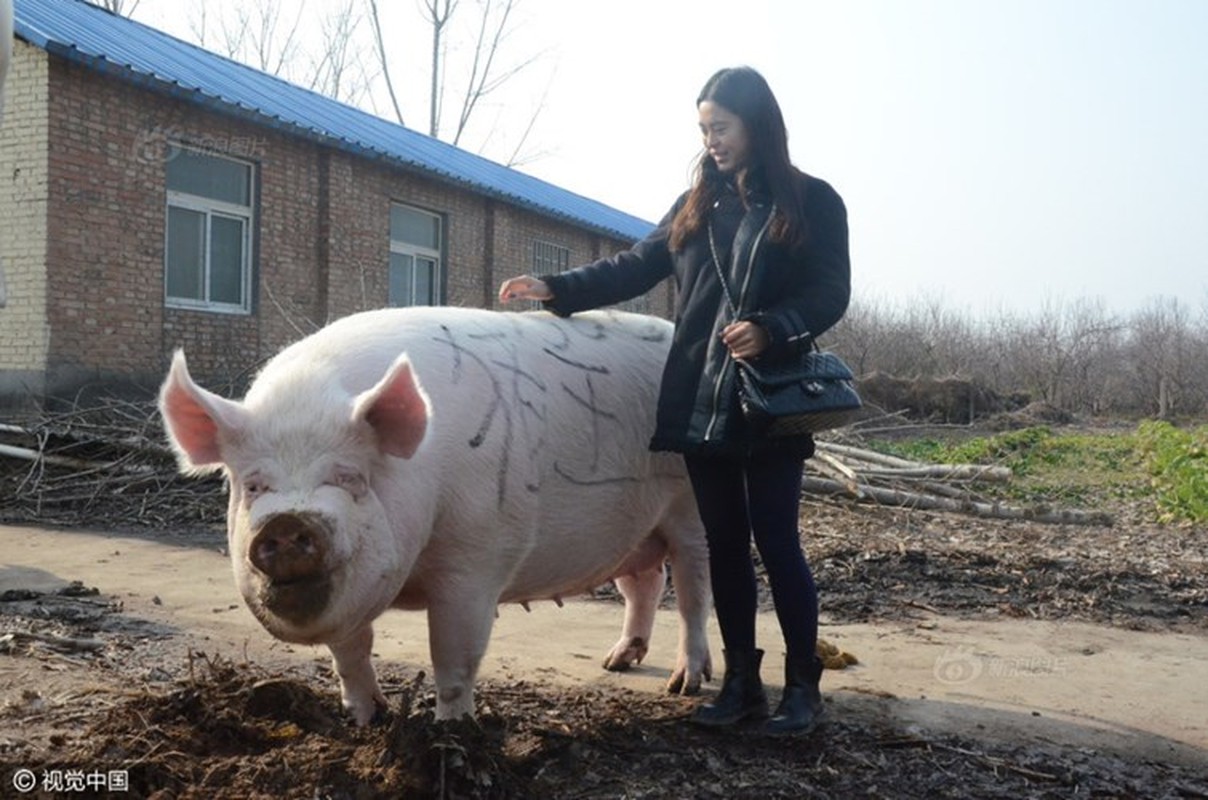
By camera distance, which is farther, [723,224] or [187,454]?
[723,224]

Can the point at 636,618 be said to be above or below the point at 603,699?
above

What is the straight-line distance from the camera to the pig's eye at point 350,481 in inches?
111

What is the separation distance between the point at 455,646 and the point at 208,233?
1046 cm

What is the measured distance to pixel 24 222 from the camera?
35.1ft

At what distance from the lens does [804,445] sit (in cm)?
360

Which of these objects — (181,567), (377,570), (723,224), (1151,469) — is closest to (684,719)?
(377,570)

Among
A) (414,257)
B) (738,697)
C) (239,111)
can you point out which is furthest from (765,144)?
(414,257)

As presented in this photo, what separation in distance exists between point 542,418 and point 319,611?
43.6 inches

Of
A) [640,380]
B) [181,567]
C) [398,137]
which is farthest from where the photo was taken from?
[398,137]

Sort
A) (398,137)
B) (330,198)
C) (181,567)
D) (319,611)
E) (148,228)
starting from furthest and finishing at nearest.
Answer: (398,137)
(330,198)
(148,228)
(181,567)
(319,611)

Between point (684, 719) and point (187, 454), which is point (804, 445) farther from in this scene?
point (187, 454)

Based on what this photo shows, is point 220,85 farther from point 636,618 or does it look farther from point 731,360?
point 731,360

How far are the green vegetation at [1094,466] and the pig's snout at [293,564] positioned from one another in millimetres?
9451

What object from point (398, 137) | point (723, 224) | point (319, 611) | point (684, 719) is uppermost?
point (398, 137)
